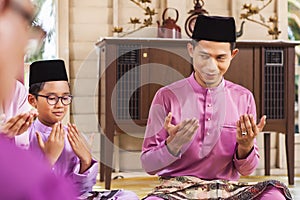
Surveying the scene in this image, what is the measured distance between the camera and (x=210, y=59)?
244 centimetres

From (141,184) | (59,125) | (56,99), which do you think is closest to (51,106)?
(56,99)

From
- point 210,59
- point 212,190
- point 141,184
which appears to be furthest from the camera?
point 141,184

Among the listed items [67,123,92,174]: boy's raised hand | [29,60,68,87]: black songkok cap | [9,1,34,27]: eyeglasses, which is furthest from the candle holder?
[9,1,34,27]: eyeglasses

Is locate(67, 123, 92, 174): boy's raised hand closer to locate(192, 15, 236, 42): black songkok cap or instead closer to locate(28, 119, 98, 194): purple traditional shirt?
locate(28, 119, 98, 194): purple traditional shirt

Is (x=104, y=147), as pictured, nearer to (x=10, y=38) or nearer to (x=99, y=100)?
(x=99, y=100)

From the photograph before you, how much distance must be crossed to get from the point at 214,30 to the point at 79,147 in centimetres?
67

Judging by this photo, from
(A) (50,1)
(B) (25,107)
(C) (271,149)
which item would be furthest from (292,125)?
(B) (25,107)

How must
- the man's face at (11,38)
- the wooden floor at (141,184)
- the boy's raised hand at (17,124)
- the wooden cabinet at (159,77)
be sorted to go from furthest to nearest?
the wooden cabinet at (159,77), the wooden floor at (141,184), the boy's raised hand at (17,124), the man's face at (11,38)

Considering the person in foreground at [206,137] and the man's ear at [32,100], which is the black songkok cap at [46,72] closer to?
the man's ear at [32,100]

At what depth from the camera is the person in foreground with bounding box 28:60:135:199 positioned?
239 cm

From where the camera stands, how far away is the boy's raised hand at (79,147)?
2.32m

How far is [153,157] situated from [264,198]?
1.35 ft


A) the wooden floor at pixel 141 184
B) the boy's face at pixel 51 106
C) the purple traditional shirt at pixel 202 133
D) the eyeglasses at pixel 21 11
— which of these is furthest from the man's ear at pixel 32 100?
the eyeglasses at pixel 21 11

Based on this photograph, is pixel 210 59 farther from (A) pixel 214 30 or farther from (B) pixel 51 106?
(B) pixel 51 106
